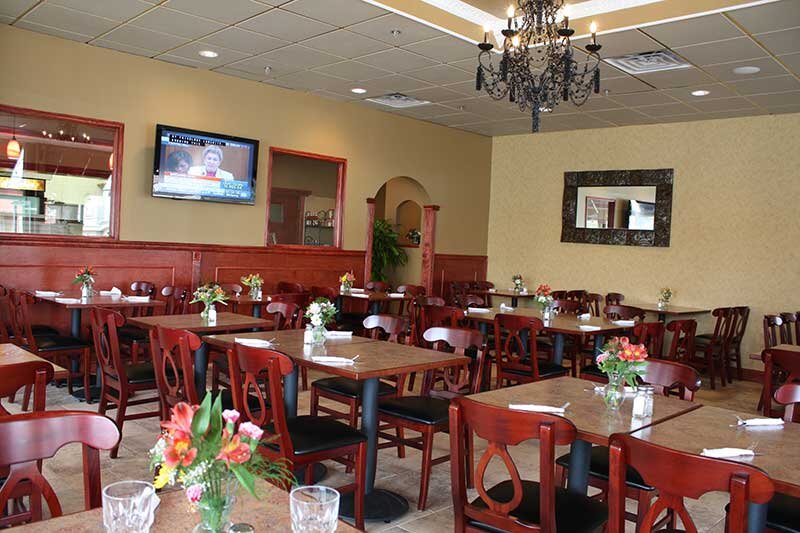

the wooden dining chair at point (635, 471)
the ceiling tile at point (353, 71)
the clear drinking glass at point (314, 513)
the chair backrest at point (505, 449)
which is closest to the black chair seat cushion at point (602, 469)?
the wooden dining chair at point (635, 471)

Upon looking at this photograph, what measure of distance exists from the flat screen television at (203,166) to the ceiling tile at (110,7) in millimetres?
1476

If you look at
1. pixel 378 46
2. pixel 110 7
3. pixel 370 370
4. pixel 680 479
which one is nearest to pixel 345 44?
pixel 378 46

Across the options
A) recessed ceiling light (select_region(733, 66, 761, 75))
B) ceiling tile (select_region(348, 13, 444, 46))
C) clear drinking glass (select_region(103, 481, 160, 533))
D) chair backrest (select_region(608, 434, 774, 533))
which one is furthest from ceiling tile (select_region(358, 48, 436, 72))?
clear drinking glass (select_region(103, 481, 160, 533))

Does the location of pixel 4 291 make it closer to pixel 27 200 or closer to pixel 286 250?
pixel 27 200

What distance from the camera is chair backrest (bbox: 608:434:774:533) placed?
174cm

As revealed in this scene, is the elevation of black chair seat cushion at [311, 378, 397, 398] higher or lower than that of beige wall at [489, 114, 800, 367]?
lower

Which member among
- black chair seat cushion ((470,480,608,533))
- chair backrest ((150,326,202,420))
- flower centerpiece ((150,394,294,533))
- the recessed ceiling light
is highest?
the recessed ceiling light

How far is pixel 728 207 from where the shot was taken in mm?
8656

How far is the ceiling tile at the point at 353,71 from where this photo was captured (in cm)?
709

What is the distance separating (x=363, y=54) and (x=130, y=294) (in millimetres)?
3394

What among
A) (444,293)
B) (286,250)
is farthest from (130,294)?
(444,293)

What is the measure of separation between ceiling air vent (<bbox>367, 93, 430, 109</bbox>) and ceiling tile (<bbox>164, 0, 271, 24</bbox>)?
291cm

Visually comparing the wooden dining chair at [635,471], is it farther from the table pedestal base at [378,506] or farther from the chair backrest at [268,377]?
the chair backrest at [268,377]

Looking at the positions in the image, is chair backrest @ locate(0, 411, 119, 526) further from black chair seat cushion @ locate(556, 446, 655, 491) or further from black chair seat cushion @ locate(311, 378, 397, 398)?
black chair seat cushion @ locate(311, 378, 397, 398)
